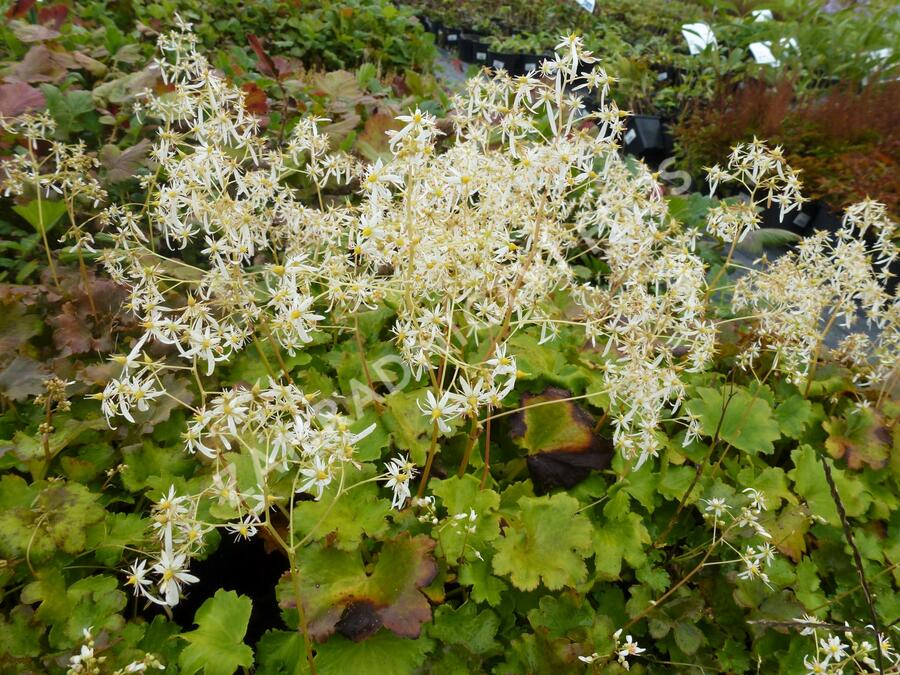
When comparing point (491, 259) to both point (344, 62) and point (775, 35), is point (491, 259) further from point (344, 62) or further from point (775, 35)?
point (775, 35)

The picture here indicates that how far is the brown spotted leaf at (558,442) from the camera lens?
1.75 meters

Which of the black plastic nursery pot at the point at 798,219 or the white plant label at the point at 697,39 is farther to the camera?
the white plant label at the point at 697,39

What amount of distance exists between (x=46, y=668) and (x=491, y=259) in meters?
1.39

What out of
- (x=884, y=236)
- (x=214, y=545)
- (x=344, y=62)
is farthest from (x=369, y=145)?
(x=344, y=62)

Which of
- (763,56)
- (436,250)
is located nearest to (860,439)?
(436,250)

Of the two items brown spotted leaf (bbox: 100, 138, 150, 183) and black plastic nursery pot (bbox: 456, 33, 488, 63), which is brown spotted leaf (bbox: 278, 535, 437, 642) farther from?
black plastic nursery pot (bbox: 456, 33, 488, 63)

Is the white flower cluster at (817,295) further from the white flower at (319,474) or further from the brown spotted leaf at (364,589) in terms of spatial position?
the white flower at (319,474)

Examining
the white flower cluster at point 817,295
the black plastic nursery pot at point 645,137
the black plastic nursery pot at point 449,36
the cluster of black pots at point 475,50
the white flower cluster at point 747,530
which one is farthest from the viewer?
the black plastic nursery pot at point 449,36

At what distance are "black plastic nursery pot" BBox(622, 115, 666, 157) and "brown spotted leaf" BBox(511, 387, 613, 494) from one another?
404cm

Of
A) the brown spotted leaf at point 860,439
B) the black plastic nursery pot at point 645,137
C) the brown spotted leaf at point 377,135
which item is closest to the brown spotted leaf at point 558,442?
the brown spotted leaf at point 860,439

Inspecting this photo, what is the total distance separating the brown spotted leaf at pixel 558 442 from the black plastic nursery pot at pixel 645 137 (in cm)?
404

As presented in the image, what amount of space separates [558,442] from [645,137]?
426 centimetres

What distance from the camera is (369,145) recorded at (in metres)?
2.80

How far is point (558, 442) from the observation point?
1774mm
